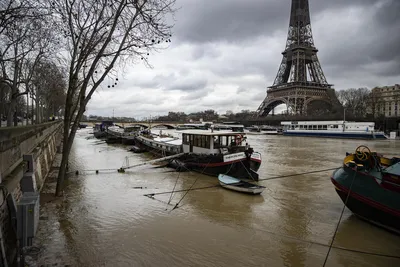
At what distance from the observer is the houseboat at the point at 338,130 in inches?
2349

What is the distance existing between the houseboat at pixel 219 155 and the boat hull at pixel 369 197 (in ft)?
23.6

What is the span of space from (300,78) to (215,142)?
325 ft

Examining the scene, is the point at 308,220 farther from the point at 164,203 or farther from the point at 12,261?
the point at 12,261

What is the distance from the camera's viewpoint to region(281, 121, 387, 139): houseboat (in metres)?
59.7

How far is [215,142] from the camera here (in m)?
20.3

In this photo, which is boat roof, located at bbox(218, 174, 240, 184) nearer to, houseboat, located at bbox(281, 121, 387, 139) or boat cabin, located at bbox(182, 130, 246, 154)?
boat cabin, located at bbox(182, 130, 246, 154)

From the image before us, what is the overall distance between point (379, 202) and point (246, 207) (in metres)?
5.27

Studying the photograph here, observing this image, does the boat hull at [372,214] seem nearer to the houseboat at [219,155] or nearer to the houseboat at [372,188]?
the houseboat at [372,188]

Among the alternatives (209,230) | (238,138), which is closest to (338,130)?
(238,138)

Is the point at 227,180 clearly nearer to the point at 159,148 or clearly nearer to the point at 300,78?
the point at 159,148

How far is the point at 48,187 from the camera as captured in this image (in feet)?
51.7

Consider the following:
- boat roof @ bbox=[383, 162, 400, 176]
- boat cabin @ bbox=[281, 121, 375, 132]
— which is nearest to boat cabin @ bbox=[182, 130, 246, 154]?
boat roof @ bbox=[383, 162, 400, 176]

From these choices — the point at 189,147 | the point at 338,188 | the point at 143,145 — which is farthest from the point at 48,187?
the point at 143,145

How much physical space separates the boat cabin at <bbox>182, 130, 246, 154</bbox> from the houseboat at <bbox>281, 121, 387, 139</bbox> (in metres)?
50.0
